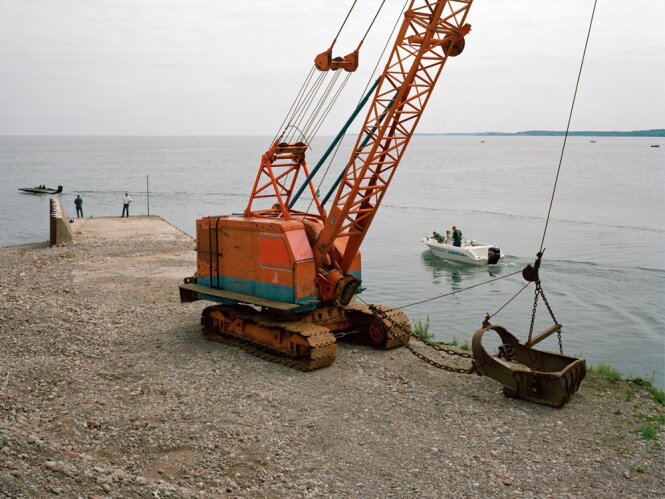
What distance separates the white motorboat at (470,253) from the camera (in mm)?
29828

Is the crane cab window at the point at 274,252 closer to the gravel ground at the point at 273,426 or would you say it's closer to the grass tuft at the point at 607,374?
the gravel ground at the point at 273,426

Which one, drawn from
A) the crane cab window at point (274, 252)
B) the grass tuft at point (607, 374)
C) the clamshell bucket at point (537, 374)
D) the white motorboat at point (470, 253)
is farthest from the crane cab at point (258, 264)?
the white motorboat at point (470, 253)

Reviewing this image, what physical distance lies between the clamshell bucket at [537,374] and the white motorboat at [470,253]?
17.5 meters

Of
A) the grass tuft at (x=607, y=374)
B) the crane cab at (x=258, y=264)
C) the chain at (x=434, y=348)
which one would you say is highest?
the crane cab at (x=258, y=264)

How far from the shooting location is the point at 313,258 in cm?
1327

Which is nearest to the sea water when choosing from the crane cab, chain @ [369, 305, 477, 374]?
chain @ [369, 305, 477, 374]

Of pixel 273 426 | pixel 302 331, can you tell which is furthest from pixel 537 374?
pixel 273 426

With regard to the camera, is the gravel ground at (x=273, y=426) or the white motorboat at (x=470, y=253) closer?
the gravel ground at (x=273, y=426)

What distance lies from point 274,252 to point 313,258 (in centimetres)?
80

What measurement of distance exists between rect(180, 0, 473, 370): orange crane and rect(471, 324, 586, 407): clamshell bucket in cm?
284

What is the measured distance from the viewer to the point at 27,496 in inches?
273

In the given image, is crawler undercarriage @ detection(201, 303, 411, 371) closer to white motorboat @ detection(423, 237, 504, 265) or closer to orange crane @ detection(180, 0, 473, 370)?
orange crane @ detection(180, 0, 473, 370)

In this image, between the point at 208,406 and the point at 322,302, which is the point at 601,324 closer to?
the point at 322,302

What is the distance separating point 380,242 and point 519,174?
6791cm
